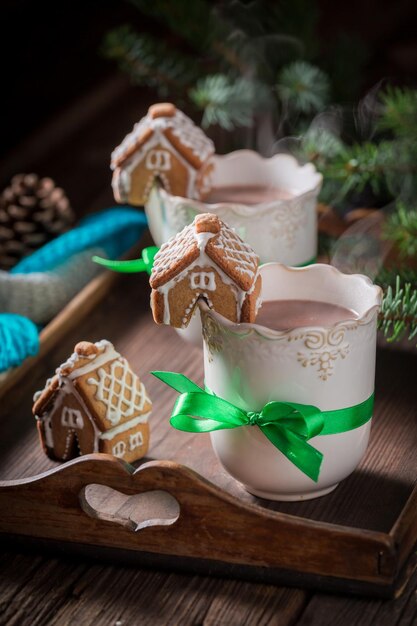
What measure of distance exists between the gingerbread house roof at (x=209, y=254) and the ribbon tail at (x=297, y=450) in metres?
0.11

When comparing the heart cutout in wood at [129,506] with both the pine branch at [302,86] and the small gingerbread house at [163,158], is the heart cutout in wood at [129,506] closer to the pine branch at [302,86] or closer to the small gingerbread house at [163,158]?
the small gingerbread house at [163,158]

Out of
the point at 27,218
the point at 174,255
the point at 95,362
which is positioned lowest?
the point at 27,218

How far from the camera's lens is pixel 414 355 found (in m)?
1.00

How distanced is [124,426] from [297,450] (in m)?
0.15

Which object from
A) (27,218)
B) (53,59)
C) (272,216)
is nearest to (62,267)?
(27,218)

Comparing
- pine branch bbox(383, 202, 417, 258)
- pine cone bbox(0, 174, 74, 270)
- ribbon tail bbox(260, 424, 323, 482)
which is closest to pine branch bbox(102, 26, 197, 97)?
pine cone bbox(0, 174, 74, 270)

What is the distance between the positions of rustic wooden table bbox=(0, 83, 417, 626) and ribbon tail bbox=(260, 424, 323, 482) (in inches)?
2.1

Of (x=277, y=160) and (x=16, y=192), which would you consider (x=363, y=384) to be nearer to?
(x=277, y=160)

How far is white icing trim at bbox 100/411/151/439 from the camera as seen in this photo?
803 millimetres

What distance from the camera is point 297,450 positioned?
0.73m

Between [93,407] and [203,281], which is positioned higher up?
[203,281]

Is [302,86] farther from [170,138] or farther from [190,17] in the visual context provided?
[170,138]

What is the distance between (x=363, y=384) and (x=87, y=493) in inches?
9.0

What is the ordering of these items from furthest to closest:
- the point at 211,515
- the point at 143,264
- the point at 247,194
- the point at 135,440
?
the point at 247,194, the point at 143,264, the point at 135,440, the point at 211,515
